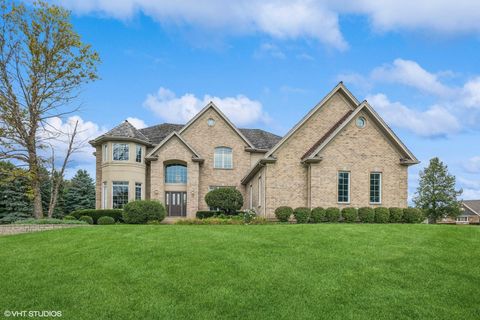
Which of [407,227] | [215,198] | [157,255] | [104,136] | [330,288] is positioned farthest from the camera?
[104,136]

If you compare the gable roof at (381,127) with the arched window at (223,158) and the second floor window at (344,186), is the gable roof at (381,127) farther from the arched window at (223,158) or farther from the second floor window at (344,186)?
the arched window at (223,158)

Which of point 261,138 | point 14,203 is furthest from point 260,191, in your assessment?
point 14,203

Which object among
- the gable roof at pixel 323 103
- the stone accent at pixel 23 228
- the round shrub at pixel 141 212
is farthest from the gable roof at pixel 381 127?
the stone accent at pixel 23 228

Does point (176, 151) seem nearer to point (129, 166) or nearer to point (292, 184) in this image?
point (129, 166)

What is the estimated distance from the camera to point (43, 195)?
45.5 metres

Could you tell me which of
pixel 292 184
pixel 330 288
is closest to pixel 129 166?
pixel 292 184

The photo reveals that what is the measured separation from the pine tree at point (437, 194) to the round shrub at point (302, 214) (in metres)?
37.0

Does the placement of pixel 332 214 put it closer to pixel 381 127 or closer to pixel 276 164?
pixel 276 164

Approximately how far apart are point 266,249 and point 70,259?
6.05 metres

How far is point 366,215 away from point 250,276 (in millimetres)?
15189

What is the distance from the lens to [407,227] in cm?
1759

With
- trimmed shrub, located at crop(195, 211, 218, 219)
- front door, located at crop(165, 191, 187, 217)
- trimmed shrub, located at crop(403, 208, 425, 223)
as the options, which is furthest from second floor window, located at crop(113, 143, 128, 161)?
trimmed shrub, located at crop(403, 208, 425, 223)

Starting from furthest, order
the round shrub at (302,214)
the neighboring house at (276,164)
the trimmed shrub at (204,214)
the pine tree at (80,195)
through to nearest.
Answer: the pine tree at (80,195)
the trimmed shrub at (204,214)
the neighboring house at (276,164)
the round shrub at (302,214)

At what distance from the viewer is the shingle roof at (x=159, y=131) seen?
3662cm
